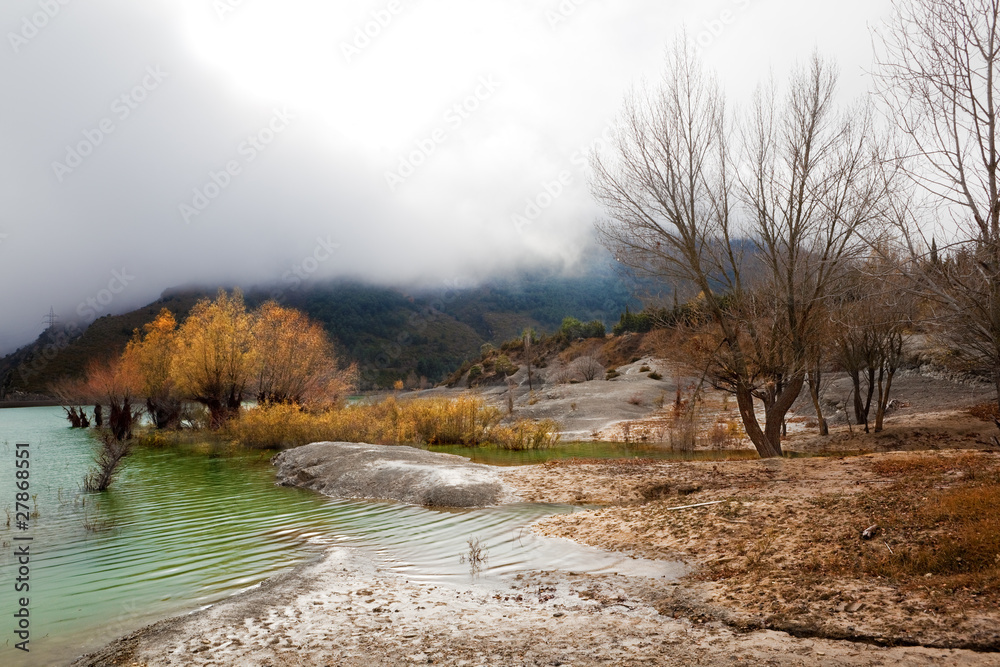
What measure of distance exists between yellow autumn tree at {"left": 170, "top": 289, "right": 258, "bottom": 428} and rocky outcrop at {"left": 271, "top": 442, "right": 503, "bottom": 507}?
17.6 meters

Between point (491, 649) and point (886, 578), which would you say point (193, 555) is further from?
point (886, 578)

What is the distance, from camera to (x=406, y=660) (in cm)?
513

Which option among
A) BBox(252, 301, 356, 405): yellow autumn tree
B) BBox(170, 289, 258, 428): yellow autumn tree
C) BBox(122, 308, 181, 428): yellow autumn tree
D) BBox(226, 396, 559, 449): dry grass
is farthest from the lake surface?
BBox(122, 308, 181, 428): yellow autumn tree

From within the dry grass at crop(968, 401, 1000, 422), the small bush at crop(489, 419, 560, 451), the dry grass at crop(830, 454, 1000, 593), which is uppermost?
the dry grass at crop(830, 454, 1000, 593)

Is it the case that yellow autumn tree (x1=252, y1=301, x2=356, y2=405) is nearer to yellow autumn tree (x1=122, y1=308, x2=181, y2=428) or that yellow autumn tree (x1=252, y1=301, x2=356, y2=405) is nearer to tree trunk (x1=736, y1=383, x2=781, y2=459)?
yellow autumn tree (x1=122, y1=308, x2=181, y2=428)

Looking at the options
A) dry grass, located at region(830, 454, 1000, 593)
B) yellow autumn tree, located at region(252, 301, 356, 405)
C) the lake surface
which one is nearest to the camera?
dry grass, located at region(830, 454, 1000, 593)

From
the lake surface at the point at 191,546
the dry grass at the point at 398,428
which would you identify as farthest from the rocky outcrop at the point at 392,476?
the dry grass at the point at 398,428

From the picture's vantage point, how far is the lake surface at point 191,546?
7285 mm

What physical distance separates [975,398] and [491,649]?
3201cm

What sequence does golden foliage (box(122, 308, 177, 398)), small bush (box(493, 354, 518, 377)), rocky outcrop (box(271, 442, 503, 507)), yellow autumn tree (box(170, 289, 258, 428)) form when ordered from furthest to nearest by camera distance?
small bush (box(493, 354, 518, 377)), golden foliage (box(122, 308, 177, 398)), yellow autumn tree (box(170, 289, 258, 428)), rocky outcrop (box(271, 442, 503, 507))

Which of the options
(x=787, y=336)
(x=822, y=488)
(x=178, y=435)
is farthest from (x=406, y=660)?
(x=178, y=435)

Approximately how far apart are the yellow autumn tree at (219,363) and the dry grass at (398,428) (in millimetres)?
5626

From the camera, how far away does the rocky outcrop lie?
14203mm

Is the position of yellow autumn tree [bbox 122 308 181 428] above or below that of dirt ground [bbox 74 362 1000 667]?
above
